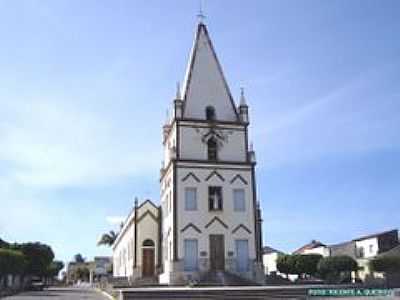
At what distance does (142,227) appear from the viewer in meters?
52.3

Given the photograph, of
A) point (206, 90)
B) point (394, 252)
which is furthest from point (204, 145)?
point (394, 252)

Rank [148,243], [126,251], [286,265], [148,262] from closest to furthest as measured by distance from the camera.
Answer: [148,262]
[148,243]
[126,251]
[286,265]

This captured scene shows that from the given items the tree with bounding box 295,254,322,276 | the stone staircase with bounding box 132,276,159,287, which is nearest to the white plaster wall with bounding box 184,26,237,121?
the stone staircase with bounding box 132,276,159,287

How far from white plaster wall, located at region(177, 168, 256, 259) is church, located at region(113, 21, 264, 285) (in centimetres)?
7

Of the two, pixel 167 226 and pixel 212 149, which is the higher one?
pixel 212 149

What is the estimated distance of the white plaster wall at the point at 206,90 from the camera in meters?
47.2

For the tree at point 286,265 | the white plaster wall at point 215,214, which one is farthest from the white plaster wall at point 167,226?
the tree at point 286,265

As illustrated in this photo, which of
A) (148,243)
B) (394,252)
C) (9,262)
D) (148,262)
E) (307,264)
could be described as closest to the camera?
(9,262)

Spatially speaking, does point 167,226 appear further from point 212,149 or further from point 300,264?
point 300,264

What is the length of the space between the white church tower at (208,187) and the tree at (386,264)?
1614cm

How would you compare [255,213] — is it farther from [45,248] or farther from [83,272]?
[83,272]

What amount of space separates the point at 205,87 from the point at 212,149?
5613 millimetres

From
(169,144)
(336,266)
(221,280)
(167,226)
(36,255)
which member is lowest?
(221,280)

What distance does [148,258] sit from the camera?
51.5 meters
